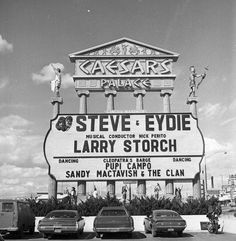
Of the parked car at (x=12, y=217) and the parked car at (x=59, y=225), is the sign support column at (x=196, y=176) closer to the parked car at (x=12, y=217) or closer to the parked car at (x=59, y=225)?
the parked car at (x=59, y=225)

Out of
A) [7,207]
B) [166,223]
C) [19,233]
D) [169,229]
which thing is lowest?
[19,233]

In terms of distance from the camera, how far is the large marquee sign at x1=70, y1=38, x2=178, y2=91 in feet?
98.7

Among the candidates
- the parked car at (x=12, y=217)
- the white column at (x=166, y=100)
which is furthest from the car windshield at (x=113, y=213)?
the white column at (x=166, y=100)

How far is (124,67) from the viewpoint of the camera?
99.7 ft

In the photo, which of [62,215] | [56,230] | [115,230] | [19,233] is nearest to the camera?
[115,230]

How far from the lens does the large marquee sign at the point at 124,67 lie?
3008cm

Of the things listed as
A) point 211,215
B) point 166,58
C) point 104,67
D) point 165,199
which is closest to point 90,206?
point 165,199

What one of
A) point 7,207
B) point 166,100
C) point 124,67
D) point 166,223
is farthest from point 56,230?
point 124,67

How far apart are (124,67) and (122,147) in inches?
247

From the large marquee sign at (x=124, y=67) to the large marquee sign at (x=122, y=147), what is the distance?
2585mm

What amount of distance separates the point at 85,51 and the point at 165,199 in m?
12.5

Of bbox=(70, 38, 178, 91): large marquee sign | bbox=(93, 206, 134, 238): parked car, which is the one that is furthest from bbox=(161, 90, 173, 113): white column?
bbox=(93, 206, 134, 238): parked car

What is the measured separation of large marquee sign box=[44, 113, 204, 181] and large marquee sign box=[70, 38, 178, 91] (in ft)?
8.48

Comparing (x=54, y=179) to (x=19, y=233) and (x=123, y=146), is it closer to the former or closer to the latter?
(x=123, y=146)
